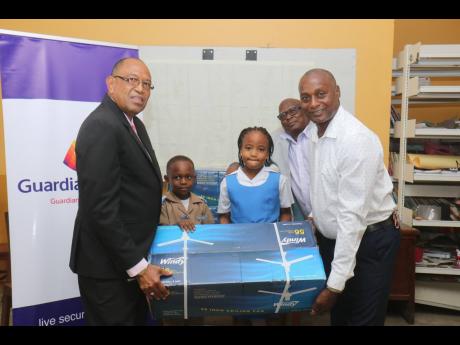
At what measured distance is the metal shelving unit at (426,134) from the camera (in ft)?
9.74

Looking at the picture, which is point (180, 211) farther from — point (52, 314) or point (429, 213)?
point (429, 213)

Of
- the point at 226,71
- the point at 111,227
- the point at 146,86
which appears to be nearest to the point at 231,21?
the point at 226,71

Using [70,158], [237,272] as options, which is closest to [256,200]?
[237,272]

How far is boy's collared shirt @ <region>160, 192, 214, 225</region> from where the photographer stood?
2225 millimetres

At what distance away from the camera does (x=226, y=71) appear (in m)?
3.04

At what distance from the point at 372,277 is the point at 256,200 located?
0.70 meters

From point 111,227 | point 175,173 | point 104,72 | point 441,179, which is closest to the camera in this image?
point 111,227

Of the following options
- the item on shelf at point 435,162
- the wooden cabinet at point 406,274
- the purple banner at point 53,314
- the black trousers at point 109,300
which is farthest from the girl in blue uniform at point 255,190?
the item on shelf at point 435,162

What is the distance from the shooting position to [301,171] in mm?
2393

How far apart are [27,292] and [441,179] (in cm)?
297

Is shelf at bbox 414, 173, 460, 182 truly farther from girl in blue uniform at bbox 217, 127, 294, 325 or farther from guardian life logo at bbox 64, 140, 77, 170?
guardian life logo at bbox 64, 140, 77, 170

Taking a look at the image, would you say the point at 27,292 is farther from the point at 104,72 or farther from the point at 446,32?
the point at 446,32

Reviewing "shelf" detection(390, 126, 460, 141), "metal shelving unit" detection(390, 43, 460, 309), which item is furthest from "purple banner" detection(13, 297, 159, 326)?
"shelf" detection(390, 126, 460, 141)

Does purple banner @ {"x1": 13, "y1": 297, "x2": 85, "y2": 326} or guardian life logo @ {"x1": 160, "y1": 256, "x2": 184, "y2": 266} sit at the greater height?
guardian life logo @ {"x1": 160, "y1": 256, "x2": 184, "y2": 266}
